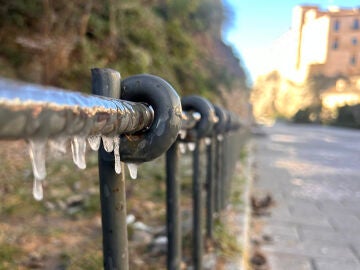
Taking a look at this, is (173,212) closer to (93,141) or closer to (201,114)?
(201,114)

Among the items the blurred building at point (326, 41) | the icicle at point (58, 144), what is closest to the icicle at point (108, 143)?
the icicle at point (58, 144)

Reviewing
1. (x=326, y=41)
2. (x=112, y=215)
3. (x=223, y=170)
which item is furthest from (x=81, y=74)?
(x=326, y=41)

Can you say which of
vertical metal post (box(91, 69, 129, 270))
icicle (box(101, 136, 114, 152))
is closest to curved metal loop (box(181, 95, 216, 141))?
vertical metal post (box(91, 69, 129, 270))

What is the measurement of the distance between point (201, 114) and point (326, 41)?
51.0m

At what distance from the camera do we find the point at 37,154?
0.39m

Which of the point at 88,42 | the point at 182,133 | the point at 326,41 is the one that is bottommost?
the point at 182,133

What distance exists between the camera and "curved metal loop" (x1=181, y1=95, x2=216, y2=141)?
4.61 ft

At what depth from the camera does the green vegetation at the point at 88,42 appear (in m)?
6.49

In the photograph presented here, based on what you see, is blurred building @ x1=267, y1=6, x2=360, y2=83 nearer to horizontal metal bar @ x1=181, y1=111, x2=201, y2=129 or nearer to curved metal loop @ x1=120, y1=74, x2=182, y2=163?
horizontal metal bar @ x1=181, y1=111, x2=201, y2=129

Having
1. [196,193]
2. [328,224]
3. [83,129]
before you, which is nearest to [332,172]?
[328,224]

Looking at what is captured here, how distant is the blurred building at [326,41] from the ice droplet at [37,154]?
1929 inches

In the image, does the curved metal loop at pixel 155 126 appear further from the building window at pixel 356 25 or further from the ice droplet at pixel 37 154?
the building window at pixel 356 25

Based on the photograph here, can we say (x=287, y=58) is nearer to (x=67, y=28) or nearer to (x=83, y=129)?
(x=67, y=28)

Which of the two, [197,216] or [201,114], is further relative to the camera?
[197,216]
